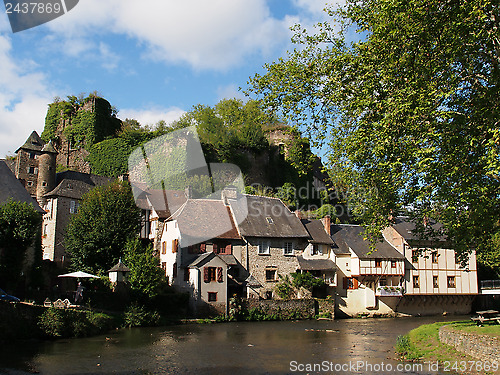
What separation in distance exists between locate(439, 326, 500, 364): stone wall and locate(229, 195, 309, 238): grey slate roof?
20.8 m

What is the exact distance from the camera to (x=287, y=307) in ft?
110

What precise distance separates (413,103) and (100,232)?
84.7 ft

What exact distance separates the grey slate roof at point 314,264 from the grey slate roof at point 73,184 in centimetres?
1938

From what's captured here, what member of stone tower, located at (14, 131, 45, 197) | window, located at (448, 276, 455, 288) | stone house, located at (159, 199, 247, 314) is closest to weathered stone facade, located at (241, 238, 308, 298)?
stone house, located at (159, 199, 247, 314)

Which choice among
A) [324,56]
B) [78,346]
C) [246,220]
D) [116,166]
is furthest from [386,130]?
[116,166]

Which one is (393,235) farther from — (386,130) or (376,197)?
(386,130)

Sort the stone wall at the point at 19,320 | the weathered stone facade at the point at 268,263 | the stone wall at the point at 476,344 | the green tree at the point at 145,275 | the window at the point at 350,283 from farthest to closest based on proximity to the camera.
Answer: the window at the point at 350,283 → the weathered stone facade at the point at 268,263 → the green tree at the point at 145,275 → the stone wall at the point at 19,320 → the stone wall at the point at 476,344

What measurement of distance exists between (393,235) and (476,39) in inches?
1129

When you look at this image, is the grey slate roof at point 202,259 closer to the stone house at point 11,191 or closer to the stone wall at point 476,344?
the stone house at point 11,191

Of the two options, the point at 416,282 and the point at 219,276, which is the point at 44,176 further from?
the point at 416,282

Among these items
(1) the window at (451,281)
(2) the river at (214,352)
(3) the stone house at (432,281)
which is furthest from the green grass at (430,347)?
(1) the window at (451,281)

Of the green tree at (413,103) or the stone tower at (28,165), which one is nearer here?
the green tree at (413,103)

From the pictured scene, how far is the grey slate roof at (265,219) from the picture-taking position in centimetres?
3700

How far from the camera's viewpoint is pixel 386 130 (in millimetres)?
15117
